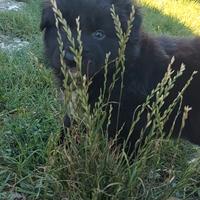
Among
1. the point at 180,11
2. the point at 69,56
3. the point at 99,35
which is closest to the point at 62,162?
the point at 69,56

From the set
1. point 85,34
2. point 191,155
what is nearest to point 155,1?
point 191,155

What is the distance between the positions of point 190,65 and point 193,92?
0.17 m

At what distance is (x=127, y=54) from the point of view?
3.03 metres

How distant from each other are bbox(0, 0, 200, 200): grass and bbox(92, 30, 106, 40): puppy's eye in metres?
0.34

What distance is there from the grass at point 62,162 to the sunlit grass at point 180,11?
3600 millimetres

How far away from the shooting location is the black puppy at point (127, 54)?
286 cm

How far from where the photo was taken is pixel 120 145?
2910 mm

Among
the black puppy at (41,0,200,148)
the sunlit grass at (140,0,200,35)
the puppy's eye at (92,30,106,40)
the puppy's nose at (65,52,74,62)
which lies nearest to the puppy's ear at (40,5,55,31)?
the black puppy at (41,0,200,148)

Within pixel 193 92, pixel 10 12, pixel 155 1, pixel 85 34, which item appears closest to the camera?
pixel 85 34

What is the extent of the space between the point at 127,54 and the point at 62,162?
76 centimetres

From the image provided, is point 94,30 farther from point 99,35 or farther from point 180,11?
point 180,11

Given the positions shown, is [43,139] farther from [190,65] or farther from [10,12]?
[10,12]

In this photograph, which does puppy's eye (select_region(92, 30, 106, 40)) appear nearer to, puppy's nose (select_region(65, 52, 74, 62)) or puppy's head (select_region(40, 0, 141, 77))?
puppy's head (select_region(40, 0, 141, 77))

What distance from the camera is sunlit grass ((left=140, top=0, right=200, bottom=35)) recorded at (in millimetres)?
7308
